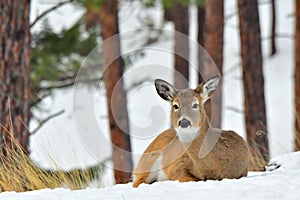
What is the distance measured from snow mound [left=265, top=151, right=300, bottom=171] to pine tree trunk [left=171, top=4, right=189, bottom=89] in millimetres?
9964

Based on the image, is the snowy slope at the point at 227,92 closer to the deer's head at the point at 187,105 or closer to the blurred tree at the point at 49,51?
the blurred tree at the point at 49,51

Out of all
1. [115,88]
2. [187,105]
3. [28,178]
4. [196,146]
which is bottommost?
[28,178]

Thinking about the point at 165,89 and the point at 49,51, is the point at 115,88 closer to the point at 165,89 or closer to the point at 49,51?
the point at 49,51

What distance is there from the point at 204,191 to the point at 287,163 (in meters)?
1.93

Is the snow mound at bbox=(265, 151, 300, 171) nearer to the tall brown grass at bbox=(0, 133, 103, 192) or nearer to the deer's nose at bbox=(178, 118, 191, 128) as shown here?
the deer's nose at bbox=(178, 118, 191, 128)

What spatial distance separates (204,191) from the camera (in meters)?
4.87

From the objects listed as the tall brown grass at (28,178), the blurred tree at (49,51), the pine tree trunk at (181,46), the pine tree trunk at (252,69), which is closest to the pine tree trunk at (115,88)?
the blurred tree at (49,51)

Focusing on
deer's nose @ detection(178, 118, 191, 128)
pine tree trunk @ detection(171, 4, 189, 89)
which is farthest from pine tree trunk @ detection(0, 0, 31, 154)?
pine tree trunk @ detection(171, 4, 189, 89)

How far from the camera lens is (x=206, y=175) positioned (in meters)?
5.95

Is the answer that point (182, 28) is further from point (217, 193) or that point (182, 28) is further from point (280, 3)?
point (217, 193)

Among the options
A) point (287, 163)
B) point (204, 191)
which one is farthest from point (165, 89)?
point (204, 191)

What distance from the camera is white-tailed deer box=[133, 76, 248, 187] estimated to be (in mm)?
5973

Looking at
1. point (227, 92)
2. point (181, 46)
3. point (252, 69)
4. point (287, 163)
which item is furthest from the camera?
point (227, 92)

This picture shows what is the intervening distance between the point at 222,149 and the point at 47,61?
8.14 metres
